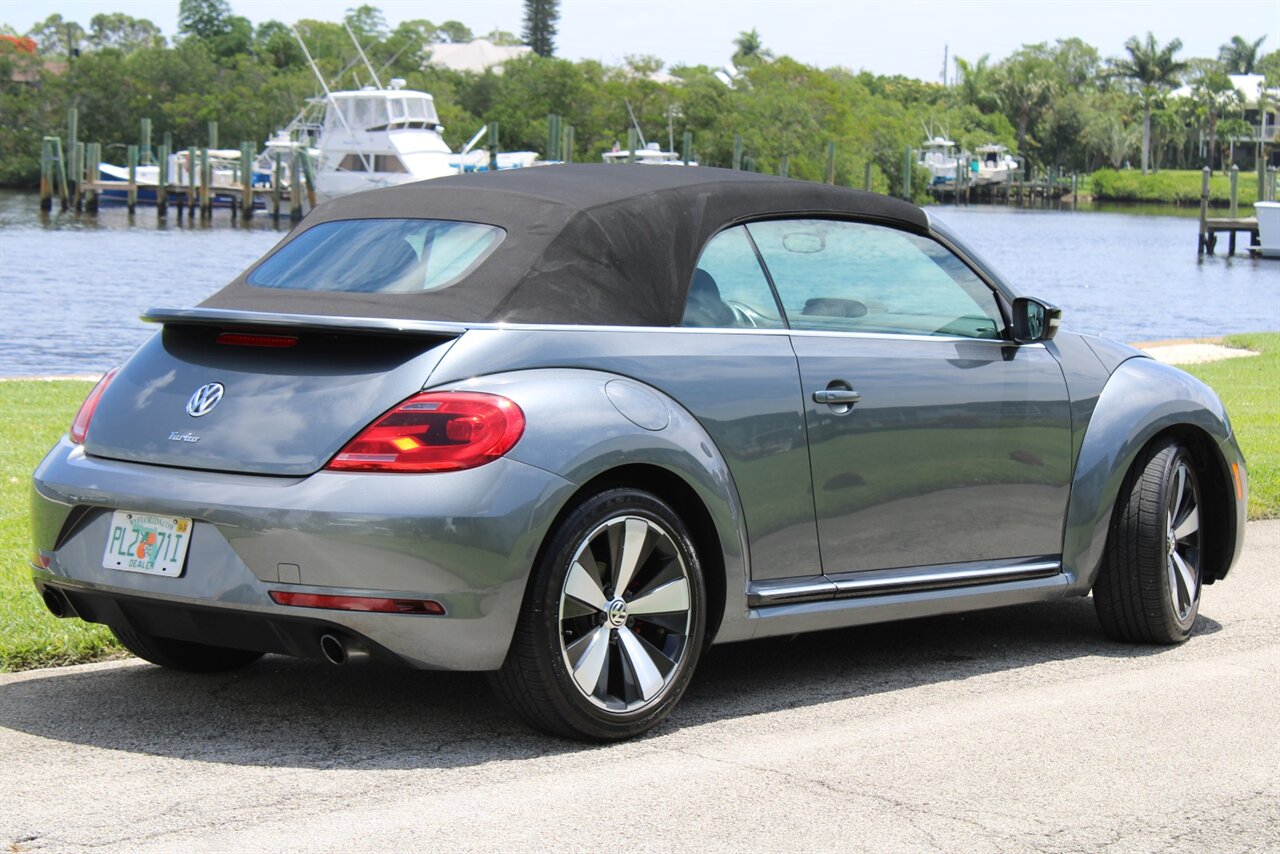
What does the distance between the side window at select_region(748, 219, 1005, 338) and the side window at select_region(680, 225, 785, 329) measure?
0.20 ft

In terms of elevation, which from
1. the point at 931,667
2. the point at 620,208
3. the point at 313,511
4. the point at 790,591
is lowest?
the point at 931,667

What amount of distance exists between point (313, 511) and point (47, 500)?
3.17ft

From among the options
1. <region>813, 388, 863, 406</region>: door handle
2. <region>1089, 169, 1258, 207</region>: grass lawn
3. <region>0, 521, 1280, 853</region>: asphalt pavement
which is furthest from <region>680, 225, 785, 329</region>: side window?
<region>1089, 169, 1258, 207</region>: grass lawn

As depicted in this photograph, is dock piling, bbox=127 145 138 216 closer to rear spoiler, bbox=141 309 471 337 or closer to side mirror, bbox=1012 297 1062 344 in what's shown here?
side mirror, bbox=1012 297 1062 344

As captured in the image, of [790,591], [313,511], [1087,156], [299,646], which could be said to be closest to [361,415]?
[313,511]

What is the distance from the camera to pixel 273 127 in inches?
4611

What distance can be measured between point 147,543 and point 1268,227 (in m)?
63.2

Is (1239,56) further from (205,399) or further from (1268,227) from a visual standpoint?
(205,399)

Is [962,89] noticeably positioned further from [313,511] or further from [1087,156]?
[313,511]

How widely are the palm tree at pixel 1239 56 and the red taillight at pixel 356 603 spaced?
19497 centimetres

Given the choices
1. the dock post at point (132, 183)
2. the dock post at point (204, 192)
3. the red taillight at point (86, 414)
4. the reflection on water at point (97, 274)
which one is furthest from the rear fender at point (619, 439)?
the dock post at point (132, 183)

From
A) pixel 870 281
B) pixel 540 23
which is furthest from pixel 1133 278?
pixel 540 23

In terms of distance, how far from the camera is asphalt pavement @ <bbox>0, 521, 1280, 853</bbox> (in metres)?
4.23

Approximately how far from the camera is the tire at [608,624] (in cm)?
476
